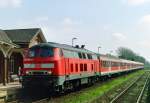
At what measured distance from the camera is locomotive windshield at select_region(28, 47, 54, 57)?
773 inches

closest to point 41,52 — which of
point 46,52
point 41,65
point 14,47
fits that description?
point 46,52

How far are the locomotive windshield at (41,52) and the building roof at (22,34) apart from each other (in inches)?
585

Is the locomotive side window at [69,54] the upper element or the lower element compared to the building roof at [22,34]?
lower

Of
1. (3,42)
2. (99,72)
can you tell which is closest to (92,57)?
(99,72)

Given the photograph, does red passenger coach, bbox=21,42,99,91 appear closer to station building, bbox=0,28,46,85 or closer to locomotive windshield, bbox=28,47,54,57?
locomotive windshield, bbox=28,47,54,57

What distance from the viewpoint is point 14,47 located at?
30078 mm

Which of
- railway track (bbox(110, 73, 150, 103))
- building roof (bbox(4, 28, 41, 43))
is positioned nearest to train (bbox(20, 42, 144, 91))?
railway track (bbox(110, 73, 150, 103))

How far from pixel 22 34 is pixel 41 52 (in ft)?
59.3

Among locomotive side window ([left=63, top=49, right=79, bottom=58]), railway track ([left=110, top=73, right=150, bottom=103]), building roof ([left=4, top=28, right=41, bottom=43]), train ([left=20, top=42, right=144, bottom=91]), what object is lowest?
railway track ([left=110, top=73, right=150, bottom=103])

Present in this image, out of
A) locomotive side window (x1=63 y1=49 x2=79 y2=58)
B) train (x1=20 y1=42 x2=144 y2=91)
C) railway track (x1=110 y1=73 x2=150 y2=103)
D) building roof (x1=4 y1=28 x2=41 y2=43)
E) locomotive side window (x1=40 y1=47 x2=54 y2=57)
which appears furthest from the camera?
building roof (x1=4 y1=28 x2=41 y2=43)

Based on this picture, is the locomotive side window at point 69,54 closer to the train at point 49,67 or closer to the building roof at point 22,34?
the train at point 49,67

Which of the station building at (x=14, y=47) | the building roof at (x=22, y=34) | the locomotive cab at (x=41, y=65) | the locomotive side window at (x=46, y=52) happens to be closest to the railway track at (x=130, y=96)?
the locomotive cab at (x=41, y=65)

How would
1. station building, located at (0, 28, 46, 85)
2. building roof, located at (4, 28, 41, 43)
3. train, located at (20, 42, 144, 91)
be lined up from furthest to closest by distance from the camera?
building roof, located at (4, 28, 41, 43) → station building, located at (0, 28, 46, 85) → train, located at (20, 42, 144, 91)

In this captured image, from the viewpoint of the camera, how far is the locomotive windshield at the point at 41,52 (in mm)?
19625
